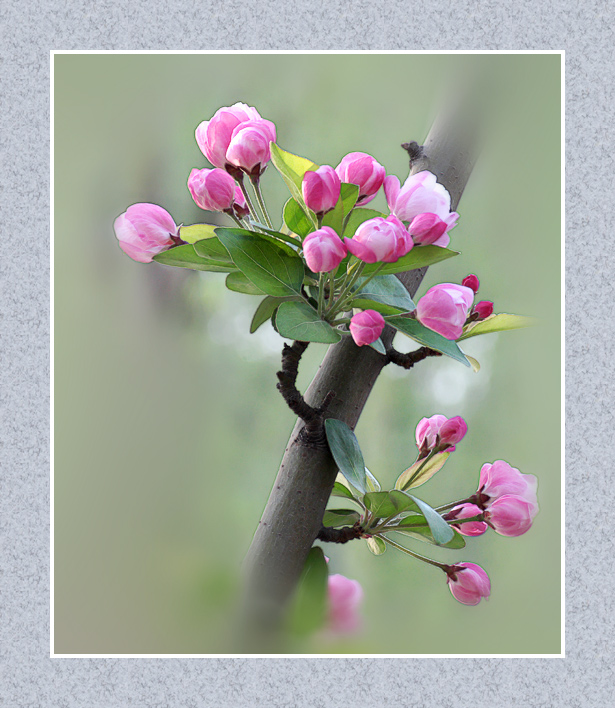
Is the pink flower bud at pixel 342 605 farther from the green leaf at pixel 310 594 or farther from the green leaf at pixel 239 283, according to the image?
the green leaf at pixel 239 283

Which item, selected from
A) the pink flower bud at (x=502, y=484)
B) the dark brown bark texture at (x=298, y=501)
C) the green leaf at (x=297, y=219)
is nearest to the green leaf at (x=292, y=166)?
the green leaf at (x=297, y=219)

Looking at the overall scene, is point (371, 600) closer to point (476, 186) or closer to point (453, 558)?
point (453, 558)

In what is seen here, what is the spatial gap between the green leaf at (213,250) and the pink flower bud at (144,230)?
0.03 m

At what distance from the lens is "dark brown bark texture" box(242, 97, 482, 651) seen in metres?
0.35

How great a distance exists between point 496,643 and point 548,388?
243 mm

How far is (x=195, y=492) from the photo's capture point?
1.74ft

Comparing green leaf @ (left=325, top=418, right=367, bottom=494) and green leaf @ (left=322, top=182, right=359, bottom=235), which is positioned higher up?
green leaf @ (left=322, top=182, right=359, bottom=235)

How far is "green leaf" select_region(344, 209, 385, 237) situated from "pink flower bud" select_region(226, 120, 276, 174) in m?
0.06

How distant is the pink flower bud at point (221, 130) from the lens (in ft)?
1.07

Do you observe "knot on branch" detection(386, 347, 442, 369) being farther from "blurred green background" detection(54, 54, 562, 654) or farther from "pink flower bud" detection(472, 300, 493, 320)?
"blurred green background" detection(54, 54, 562, 654)

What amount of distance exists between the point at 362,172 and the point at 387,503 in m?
0.19

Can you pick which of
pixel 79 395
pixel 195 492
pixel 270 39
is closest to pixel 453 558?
pixel 195 492

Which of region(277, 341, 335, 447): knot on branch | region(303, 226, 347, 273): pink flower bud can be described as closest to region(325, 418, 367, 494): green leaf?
region(277, 341, 335, 447): knot on branch

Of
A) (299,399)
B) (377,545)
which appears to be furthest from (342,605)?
(299,399)
